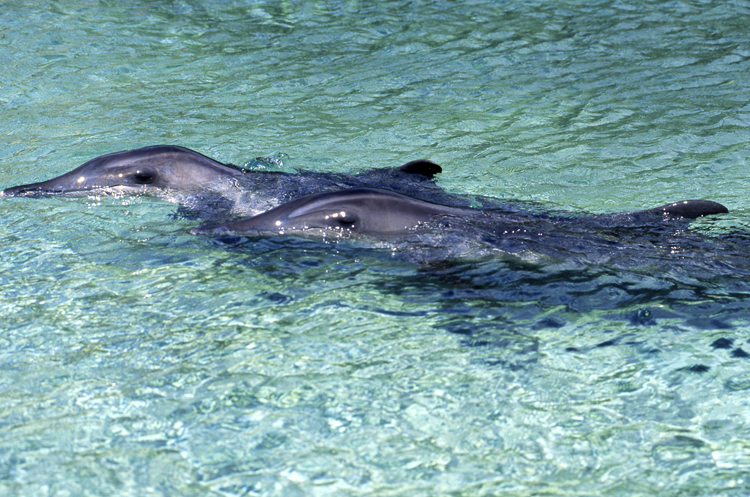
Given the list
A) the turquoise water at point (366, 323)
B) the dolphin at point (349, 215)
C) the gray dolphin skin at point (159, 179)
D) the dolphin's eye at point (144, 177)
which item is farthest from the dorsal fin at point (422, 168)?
the dolphin's eye at point (144, 177)

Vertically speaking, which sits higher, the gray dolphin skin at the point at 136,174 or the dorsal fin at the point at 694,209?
the gray dolphin skin at the point at 136,174

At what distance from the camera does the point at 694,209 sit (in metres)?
6.69

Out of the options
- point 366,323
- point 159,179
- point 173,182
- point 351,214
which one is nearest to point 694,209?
point 351,214

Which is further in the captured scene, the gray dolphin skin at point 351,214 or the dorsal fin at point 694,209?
the dorsal fin at point 694,209

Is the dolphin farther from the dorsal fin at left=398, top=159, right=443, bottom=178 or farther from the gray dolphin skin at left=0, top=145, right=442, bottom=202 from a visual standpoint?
the dorsal fin at left=398, top=159, right=443, bottom=178

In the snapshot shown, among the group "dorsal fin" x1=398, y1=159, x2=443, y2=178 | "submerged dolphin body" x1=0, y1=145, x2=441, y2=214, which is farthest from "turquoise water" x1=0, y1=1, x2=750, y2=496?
"dorsal fin" x1=398, y1=159, x2=443, y2=178

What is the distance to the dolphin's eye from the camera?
7.51 m

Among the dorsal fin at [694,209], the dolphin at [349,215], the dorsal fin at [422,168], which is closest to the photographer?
the dolphin at [349,215]

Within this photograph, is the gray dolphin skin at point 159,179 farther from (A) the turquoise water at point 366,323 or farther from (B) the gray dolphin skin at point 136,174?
(A) the turquoise water at point 366,323

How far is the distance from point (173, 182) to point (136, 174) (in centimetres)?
36

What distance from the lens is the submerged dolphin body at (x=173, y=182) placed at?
7465 millimetres

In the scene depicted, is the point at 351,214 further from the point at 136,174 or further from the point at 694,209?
the point at 694,209

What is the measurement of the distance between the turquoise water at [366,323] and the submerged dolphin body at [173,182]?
16 centimetres

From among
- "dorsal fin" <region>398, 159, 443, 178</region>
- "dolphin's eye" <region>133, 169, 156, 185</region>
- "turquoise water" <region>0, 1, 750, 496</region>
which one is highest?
"dolphin's eye" <region>133, 169, 156, 185</region>
